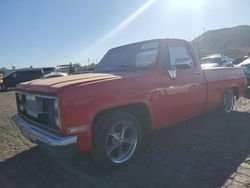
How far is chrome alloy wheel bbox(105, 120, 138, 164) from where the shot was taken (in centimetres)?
355

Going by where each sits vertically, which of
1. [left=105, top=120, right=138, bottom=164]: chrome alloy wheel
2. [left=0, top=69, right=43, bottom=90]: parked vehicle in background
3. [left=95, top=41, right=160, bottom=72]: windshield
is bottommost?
[left=0, top=69, right=43, bottom=90]: parked vehicle in background

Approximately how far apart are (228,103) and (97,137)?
4.33m

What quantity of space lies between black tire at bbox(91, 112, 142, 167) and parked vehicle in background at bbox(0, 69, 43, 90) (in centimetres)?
2203

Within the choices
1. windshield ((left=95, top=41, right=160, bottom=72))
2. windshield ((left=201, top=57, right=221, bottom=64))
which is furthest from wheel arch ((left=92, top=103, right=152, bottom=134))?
windshield ((left=201, top=57, right=221, bottom=64))

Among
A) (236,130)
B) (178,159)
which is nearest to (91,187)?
(178,159)

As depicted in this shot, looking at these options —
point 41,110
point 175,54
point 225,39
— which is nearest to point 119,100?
point 41,110

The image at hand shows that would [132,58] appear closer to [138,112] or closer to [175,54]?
[175,54]

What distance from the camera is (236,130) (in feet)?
16.6

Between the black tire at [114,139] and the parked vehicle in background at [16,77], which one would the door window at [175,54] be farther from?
the parked vehicle in background at [16,77]

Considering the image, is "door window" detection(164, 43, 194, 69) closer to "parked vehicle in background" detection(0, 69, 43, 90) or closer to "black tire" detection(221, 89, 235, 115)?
"black tire" detection(221, 89, 235, 115)

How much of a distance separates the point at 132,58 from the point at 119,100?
4.70 feet

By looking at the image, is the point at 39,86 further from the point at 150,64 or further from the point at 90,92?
the point at 150,64

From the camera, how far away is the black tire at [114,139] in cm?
325

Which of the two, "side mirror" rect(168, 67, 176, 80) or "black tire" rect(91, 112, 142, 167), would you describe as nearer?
"black tire" rect(91, 112, 142, 167)
